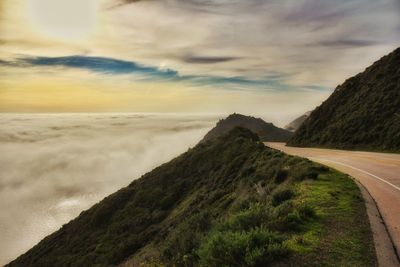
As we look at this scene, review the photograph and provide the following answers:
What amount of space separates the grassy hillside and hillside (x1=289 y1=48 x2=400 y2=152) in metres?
7.72

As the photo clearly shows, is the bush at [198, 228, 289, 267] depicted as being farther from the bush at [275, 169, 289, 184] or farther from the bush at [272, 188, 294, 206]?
the bush at [275, 169, 289, 184]

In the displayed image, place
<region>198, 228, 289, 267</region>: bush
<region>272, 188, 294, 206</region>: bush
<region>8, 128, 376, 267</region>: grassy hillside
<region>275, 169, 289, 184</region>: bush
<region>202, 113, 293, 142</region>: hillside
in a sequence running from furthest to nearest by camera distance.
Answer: <region>202, 113, 293, 142</region>: hillside, <region>275, 169, 289, 184</region>: bush, <region>272, 188, 294, 206</region>: bush, <region>8, 128, 376, 267</region>: grassy hillside, <region>198, 228, 289, 267</region>: bush

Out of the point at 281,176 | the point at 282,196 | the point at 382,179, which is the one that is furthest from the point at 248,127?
the point at 282,196

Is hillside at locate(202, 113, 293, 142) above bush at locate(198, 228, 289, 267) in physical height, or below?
above

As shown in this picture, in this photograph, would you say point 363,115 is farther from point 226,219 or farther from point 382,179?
point 226,219

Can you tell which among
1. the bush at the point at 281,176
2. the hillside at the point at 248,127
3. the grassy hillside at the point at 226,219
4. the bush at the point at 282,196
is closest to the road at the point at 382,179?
the grassy hillside at the point at 226,219

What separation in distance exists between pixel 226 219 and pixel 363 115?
2581 cm

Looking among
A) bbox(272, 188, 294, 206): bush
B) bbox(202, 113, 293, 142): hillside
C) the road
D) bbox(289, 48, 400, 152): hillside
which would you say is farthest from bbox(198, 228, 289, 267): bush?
bbox(202, 113, 293, 142): hillside

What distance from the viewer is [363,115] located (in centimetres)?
3212

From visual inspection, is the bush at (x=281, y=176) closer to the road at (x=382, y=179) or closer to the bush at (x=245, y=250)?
the road at (x=382, y=179)

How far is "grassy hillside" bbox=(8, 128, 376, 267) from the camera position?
7590 mm

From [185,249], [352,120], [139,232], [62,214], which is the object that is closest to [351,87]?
[352,120]

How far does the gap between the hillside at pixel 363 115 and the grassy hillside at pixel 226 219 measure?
7.72 metres

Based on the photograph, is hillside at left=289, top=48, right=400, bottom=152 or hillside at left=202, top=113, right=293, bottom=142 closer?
hillside at left=289, top=48, right=400, bottom=152
